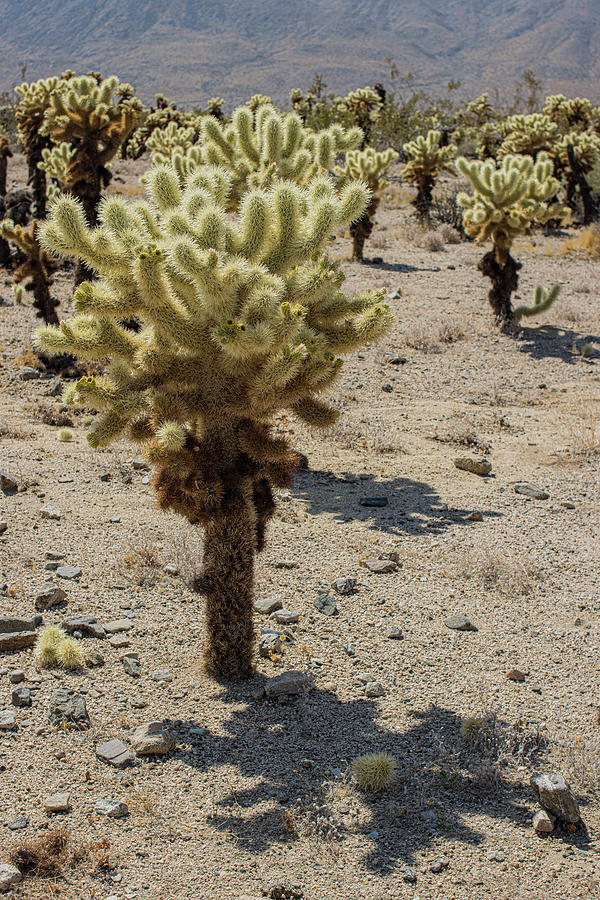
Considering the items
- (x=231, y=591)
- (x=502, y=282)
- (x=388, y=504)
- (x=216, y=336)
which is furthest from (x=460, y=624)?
(x=502, y=282)

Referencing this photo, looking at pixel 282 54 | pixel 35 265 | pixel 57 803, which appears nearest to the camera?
pixel 57 803

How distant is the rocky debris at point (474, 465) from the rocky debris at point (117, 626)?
413 centimetres

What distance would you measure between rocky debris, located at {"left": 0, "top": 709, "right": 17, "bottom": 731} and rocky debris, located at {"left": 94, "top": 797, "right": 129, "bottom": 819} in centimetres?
76

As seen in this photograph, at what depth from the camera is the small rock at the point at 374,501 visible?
743 cm

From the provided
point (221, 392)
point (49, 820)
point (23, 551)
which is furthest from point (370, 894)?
point (23, 551)

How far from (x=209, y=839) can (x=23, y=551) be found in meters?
3.04

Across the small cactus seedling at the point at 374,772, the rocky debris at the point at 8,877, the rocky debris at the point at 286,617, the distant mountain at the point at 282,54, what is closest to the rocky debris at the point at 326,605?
the rocky debris at the point at 286,617

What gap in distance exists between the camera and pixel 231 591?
15.8 ft

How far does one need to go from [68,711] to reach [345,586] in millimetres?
2193

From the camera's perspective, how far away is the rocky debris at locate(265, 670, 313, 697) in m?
4.75

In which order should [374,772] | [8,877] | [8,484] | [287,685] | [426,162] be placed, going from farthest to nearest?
[426,162] → [8,484] → [287,685] → [374,772] → [8,877]

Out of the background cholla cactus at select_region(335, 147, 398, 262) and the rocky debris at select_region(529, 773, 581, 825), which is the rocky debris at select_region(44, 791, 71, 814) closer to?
the rocky debris at select_region(529, 773, 581, 825)

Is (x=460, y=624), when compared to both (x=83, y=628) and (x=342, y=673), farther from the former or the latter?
(x=83, y=628)

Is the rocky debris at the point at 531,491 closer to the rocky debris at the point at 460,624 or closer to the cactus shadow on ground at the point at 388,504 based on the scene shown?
the cactus shadow on ground at the point at 388,504
